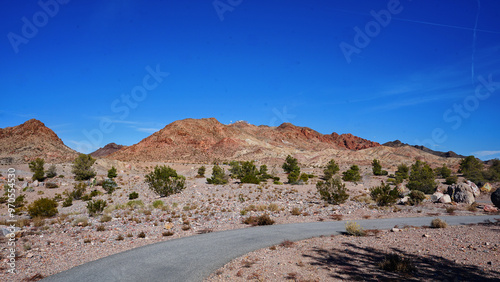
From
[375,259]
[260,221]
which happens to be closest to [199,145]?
[260,221]

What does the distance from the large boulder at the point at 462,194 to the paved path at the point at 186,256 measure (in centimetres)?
1592

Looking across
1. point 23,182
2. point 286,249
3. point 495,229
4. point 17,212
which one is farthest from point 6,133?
point 495,229

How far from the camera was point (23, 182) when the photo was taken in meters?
35.3

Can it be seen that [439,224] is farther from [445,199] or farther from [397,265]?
[445,199]

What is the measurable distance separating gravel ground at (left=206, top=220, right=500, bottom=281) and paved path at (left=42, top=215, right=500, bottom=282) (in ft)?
2.43

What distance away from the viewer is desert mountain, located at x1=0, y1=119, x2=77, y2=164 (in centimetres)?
6768

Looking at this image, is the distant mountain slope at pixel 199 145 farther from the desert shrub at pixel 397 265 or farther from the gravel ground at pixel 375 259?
the desert shrub at pixel 397 265

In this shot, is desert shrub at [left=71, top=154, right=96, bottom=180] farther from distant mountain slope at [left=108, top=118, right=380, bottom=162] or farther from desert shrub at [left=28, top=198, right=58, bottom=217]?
distant mountain slope at [left=108, top=118, right=380, bottom=162]

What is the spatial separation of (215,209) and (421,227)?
42.9ft

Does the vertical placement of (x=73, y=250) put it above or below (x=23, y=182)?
below

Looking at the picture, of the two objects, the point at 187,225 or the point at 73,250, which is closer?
the point at 73,250

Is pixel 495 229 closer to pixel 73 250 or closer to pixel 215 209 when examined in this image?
pixel 215 209

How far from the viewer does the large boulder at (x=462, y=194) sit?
76.9ft

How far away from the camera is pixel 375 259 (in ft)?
27.7
